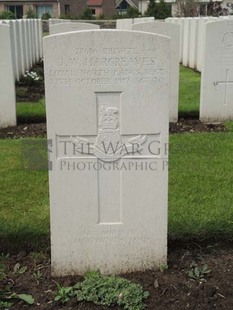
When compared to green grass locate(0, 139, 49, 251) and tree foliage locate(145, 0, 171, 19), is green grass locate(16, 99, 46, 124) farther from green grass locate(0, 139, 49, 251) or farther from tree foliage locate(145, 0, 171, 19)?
tree foliage locate(145, 0, 171, 19)

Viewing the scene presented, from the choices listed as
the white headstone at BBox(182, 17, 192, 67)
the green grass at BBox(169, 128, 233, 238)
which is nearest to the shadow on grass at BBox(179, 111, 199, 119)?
the green grass at BBox(169, 128, 233, 238)

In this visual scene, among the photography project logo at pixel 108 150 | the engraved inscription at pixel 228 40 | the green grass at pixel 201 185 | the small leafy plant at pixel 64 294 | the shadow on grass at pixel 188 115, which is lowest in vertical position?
the small leafy plant at pixel 64 294

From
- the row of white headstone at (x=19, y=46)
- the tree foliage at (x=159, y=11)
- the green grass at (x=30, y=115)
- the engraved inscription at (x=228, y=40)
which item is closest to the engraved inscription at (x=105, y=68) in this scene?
the engraved inscription at (x=228, y=40)

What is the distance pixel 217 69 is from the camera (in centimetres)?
740

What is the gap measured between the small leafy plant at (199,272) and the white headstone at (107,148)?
8.0 inches

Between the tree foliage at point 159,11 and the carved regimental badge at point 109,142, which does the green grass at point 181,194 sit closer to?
the carved regimental badge at point 109,142

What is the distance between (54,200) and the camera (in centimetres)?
311

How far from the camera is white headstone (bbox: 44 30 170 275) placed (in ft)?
9.57

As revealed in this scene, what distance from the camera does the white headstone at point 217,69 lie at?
7320 millimetres

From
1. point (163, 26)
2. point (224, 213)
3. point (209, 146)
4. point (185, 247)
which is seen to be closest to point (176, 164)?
point (209, 146)

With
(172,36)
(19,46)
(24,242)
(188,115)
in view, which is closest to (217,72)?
(172,36)

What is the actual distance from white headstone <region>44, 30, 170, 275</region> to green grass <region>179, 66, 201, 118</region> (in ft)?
16.8

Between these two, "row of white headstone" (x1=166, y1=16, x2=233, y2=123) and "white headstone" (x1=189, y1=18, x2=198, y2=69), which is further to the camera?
"white headstone" (x1=189, y1=18, x2=198, y2=69)

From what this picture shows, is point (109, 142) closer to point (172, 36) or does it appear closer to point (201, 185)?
point (201, 185)
